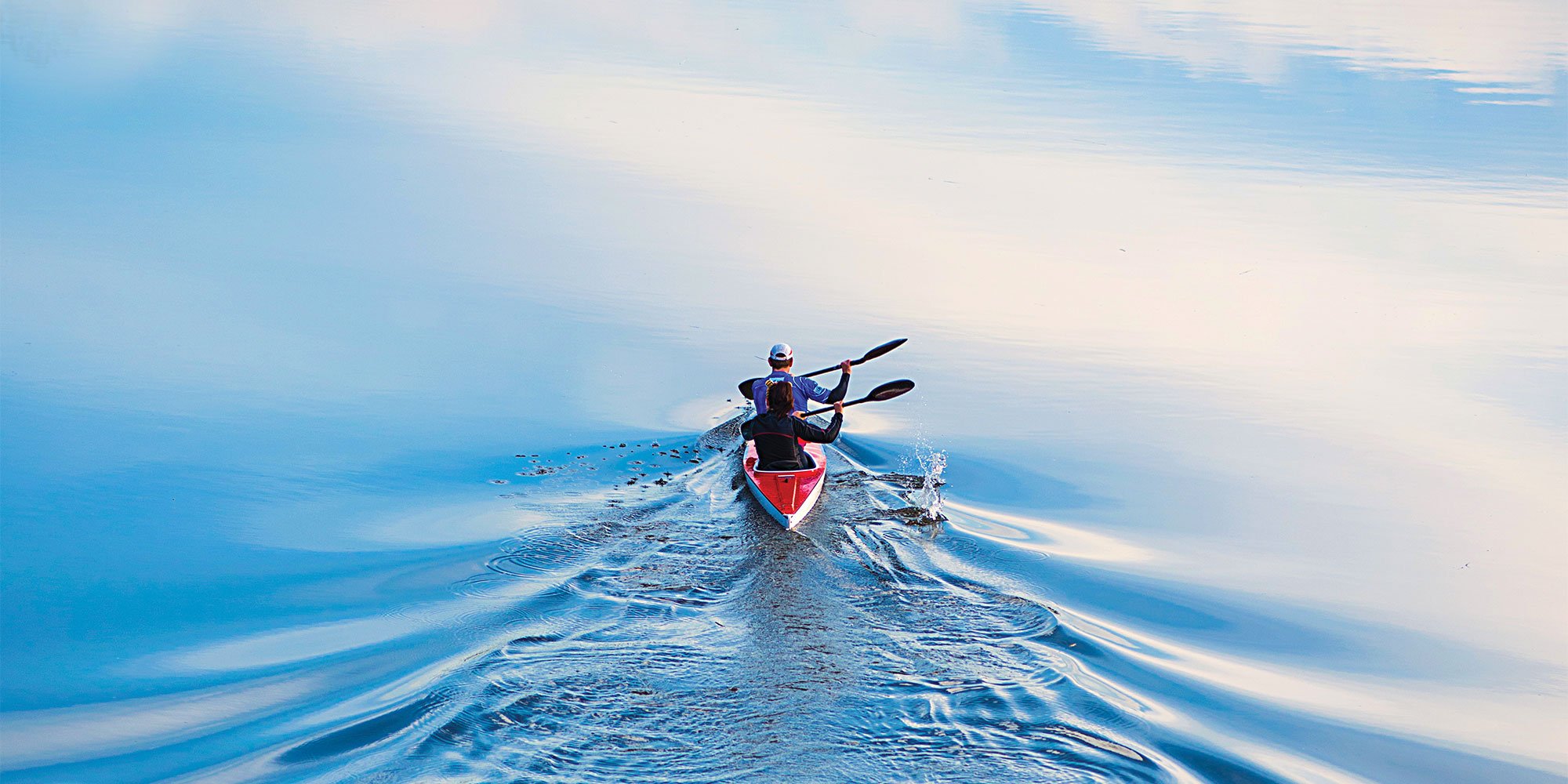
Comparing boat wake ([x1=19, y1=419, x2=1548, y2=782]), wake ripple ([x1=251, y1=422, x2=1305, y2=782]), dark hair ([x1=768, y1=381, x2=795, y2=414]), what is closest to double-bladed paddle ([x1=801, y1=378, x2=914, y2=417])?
dark hair ([x1=768, y1=381, x2=795, y2=414])

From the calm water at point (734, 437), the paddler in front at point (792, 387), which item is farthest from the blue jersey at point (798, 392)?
the calm water at point (734, 437)

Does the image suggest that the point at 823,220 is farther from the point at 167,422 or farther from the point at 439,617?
the point at 439,617

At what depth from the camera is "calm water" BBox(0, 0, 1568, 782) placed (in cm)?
762

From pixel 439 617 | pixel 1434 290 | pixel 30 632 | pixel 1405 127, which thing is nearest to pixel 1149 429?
pixel 1434 290

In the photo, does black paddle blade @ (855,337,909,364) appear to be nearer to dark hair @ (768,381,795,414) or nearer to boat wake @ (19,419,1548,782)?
dark hair @ (768,381,795,414)

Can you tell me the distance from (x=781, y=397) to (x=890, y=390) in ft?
4.70

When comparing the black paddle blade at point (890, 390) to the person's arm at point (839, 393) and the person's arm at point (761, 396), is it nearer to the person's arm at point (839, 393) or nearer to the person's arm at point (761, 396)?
the person's arm at point (839, 393)

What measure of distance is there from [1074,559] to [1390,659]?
2.31 metres

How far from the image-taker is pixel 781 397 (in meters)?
11.6

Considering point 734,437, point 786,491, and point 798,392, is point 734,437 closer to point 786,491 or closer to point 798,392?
point 798,392

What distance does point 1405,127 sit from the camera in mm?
27484

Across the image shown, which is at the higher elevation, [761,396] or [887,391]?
[887,391]

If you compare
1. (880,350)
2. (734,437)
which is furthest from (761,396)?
(880,350)

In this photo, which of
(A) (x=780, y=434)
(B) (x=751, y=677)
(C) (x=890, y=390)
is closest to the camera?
(B) (x=751, y=677)
